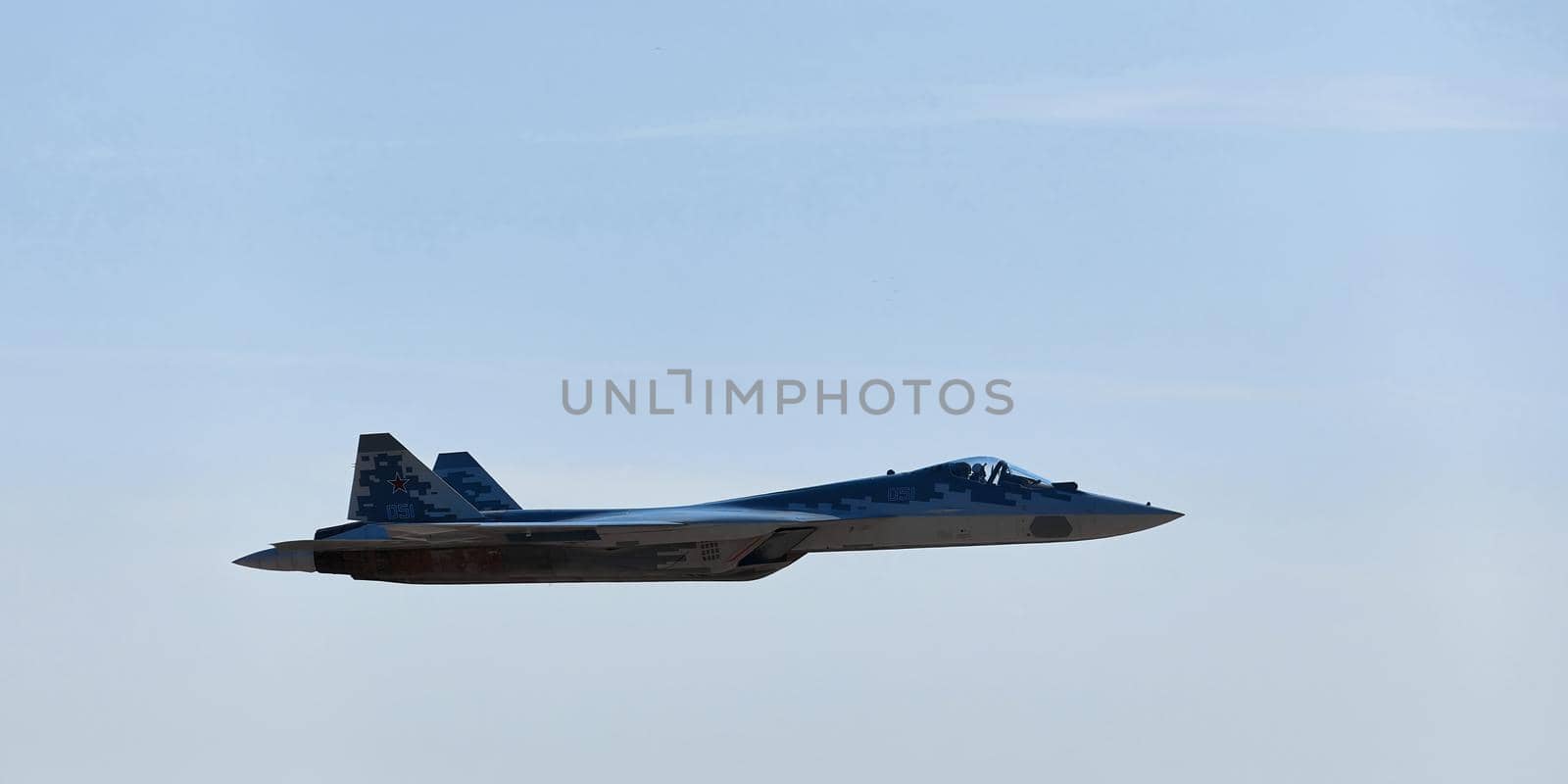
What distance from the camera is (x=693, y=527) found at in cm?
4481

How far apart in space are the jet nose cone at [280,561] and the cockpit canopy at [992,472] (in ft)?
50.3

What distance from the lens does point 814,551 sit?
4634 cm

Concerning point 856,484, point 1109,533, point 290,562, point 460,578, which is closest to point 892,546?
point 856,484

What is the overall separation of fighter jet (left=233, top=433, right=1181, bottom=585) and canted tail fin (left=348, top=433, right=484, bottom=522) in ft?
0.08

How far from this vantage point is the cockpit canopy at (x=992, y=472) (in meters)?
46.0

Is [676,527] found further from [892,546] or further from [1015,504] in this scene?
[1015,504]

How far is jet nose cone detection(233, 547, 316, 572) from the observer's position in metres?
46.3

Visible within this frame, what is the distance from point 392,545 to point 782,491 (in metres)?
9.30

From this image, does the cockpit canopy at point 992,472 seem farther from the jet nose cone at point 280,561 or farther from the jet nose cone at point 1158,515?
the jet nose cone at point 280,561

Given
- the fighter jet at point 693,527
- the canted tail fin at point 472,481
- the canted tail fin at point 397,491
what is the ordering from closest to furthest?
the fighter jet at point 693,527
the canted tail fin at point 397,491
the canted tail fin at point 472,481

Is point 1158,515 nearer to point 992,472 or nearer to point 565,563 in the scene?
point 992,472

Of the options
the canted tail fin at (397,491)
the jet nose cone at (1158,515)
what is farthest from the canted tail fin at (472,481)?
the jet nose cone at (1158,515)

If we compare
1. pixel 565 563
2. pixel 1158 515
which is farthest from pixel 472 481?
pixel 1158 515

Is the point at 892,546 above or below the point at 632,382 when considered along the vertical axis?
below
